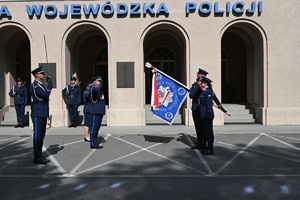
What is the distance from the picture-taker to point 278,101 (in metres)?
11.7

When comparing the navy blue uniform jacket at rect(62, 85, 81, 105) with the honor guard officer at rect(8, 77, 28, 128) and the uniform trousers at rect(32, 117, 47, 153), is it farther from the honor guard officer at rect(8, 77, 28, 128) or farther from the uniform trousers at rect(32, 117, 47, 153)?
the uniform trousers at rect(32, 117, 47, 153)

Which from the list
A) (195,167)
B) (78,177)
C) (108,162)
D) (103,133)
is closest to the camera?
(78,177)

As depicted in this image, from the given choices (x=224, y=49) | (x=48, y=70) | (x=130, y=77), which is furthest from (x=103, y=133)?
(x=224, y=49)

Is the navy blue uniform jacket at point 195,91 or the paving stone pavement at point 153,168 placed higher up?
the navy blue uniform jacket at point 195,91

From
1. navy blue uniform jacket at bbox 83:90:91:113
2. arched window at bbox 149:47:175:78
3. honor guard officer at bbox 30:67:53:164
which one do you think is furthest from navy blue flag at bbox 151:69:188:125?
arched window at bbox 149:47:175:78

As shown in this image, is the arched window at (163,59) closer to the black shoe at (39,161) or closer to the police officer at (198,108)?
the police officer at (198,108)

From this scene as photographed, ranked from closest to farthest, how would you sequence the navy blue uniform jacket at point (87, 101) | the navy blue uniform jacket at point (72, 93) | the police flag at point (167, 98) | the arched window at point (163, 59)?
the police flag at point (167, 98)
the navy blue uniform jacket at point (87, 101)
the navy blue uniform jacket at point (72, 93)
the arched window at point (163, 59)

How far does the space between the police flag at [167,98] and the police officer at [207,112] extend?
1220 millimetres

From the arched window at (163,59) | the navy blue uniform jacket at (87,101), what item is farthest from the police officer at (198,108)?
the arched window at (163,59)

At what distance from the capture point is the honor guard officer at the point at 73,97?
1153cm

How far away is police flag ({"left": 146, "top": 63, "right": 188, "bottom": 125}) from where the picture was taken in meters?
8.39

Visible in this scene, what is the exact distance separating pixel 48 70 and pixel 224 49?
9476mm

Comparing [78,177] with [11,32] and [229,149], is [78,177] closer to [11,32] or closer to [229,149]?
[229,149]

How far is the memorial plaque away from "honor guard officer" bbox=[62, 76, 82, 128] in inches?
65.7
